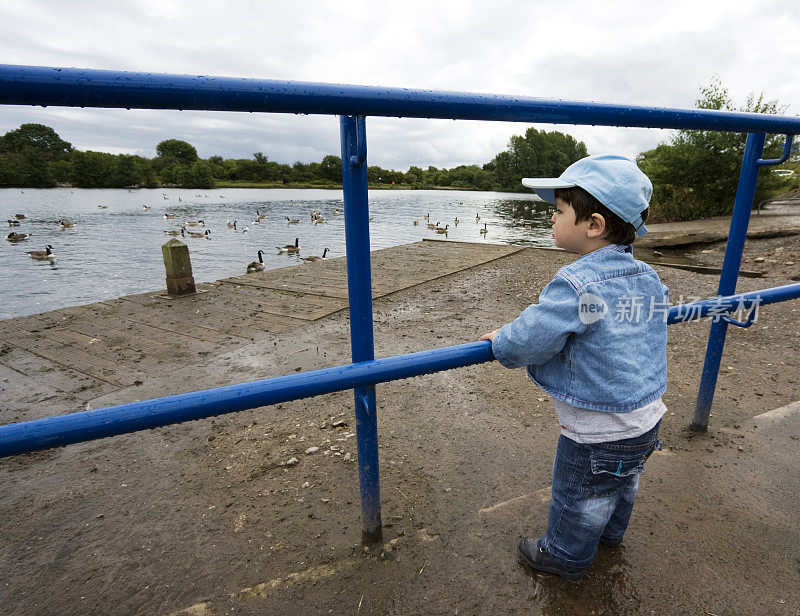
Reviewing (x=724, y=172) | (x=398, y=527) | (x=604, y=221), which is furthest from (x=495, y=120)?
(x=724, y=172)

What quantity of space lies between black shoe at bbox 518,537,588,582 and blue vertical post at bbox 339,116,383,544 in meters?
0.64

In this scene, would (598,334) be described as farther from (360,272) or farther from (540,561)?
(540,561)

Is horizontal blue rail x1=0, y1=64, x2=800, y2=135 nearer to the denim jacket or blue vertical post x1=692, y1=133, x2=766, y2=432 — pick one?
the denim jacket

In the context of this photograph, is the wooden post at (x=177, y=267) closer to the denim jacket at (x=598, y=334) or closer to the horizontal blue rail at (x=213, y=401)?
the horizontal blue rail at (x=213, y=401)

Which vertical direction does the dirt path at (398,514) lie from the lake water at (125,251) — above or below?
above

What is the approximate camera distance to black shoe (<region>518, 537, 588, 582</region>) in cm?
156

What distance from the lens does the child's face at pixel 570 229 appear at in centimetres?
134

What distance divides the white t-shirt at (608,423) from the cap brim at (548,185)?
679mm

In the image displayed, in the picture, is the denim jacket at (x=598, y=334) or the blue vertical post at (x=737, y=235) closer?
the denim jacket at (x=598, y=334)

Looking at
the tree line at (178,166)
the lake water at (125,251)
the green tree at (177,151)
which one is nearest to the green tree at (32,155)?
the tree line at (178,166)

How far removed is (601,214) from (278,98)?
38.2 inches

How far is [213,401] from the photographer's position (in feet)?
3.62

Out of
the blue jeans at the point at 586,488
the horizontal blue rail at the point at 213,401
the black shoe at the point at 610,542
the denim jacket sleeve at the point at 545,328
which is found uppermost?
the denim jacket sleeve at the point at 545,328

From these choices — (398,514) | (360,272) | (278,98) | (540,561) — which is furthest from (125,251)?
(540,561)
